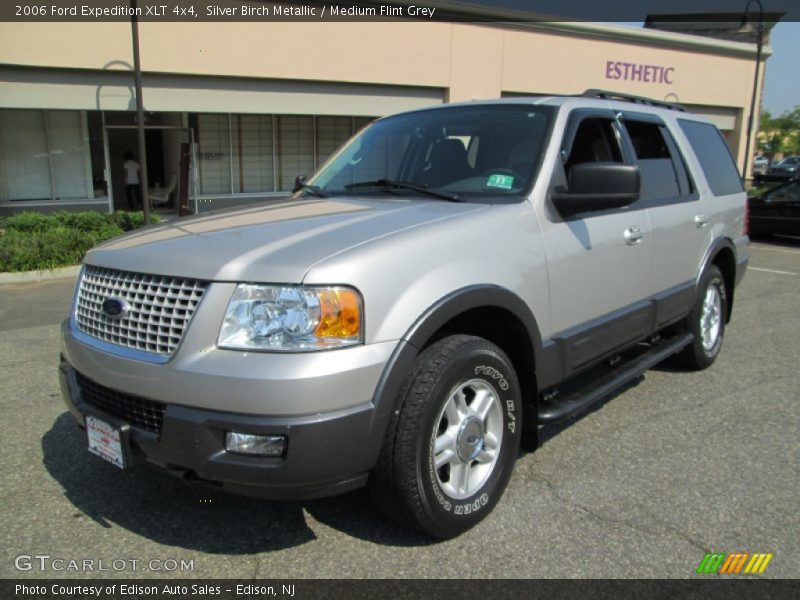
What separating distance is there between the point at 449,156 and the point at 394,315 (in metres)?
1.56

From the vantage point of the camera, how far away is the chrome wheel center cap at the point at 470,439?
2893 mm

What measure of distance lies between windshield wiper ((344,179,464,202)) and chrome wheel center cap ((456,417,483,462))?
1107 millimetres

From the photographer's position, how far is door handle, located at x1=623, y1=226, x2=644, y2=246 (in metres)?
3.93

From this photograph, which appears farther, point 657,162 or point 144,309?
point 657,162

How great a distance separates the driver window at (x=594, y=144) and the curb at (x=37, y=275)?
8.23 metres

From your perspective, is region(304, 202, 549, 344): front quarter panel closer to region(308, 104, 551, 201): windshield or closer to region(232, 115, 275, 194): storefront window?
region(308, 104, 551, 201): windshield

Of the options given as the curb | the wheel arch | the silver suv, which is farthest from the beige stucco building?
the wheel arch

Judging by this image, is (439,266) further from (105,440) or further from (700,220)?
(700,220)

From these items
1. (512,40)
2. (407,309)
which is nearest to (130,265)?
(407,309)

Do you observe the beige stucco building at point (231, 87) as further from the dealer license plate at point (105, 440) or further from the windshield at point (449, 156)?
the dealer license plate at point (105, 440)

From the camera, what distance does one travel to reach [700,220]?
15.9 feet

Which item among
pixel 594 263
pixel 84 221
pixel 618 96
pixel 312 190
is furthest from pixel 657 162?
pixel 84 221

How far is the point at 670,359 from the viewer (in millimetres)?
5422

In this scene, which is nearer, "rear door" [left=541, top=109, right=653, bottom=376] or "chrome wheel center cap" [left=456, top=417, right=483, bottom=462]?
"chrome wheel center cap" [left=456, top=417, right=483, bottom=462]
